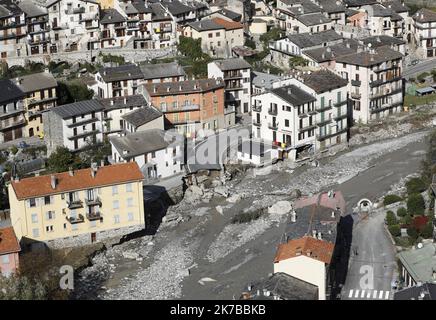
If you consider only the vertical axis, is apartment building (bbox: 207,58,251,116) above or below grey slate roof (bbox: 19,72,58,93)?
below

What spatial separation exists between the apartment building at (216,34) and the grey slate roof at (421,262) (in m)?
30.1

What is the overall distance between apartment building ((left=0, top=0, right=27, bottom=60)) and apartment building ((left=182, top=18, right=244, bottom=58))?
11.1 m

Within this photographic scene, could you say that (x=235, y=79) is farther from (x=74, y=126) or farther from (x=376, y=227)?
(x=376, y=227)

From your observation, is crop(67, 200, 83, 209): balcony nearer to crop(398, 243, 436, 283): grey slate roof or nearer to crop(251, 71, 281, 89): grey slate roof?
crop(398, 243, 436, 283): grey slate roof

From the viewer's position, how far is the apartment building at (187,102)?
5672 cm

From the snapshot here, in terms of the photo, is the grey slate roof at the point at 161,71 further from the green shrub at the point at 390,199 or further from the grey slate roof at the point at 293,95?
the green shrub at the point at 390,199

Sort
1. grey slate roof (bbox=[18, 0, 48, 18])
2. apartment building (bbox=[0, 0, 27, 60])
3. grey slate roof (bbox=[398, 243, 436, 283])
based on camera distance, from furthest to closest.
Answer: grey slate roof (bbox=[18, 0, 48, 18]) < apartment building (bbox=[0, 0, 27, 60]) < grey slate roof (bbox=[398, 243, 436, 283])

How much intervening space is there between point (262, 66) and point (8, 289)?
33274 millimetres

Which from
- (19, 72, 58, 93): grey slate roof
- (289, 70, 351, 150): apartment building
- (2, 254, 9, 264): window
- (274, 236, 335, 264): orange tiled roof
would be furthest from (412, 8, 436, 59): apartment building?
(2, 254, 9, 264): window

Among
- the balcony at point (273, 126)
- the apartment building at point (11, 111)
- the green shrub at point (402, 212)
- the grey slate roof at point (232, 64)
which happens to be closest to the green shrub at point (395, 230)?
the green shrub at point (402, 212)

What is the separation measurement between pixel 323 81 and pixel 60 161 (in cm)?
1616

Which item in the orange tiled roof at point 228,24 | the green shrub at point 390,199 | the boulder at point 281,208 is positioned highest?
the orange tiled roof at point 228,24

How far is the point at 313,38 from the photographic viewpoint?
67.3 m

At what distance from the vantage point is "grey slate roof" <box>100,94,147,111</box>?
55.5m
